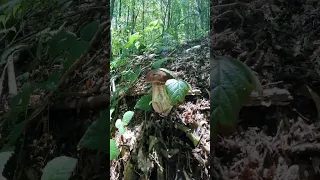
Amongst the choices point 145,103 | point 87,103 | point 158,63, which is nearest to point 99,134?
point 87,103

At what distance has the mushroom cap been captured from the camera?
5.99 feet

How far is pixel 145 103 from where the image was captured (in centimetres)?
188

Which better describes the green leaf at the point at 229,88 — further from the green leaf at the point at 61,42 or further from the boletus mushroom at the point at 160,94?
the green leaf at the point at 61,42

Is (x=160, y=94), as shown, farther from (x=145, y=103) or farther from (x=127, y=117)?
(x=127, y=117)

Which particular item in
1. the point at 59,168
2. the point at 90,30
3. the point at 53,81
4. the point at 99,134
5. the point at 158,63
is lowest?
the point at 59,168

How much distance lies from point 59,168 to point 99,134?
0.24 m

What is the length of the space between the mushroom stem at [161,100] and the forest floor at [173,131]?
3cm

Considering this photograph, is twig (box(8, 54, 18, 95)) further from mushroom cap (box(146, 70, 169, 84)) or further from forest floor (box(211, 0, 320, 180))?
forest floor (box(211, 0, 320, 180))

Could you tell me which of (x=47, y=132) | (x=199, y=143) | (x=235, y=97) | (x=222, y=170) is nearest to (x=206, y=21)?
(x=235, y=97)

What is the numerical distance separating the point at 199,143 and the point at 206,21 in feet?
1.94

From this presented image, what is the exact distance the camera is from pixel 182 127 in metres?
1.79

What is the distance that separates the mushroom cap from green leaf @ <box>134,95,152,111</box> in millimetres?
90

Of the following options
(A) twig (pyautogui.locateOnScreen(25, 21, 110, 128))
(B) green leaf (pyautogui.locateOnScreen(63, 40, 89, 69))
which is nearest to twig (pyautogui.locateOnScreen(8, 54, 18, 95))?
(A) twig (pyautogui.locateOnScreen(25, 21, 110, 128))

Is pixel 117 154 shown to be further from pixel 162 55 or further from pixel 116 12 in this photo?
pixel 116 12
